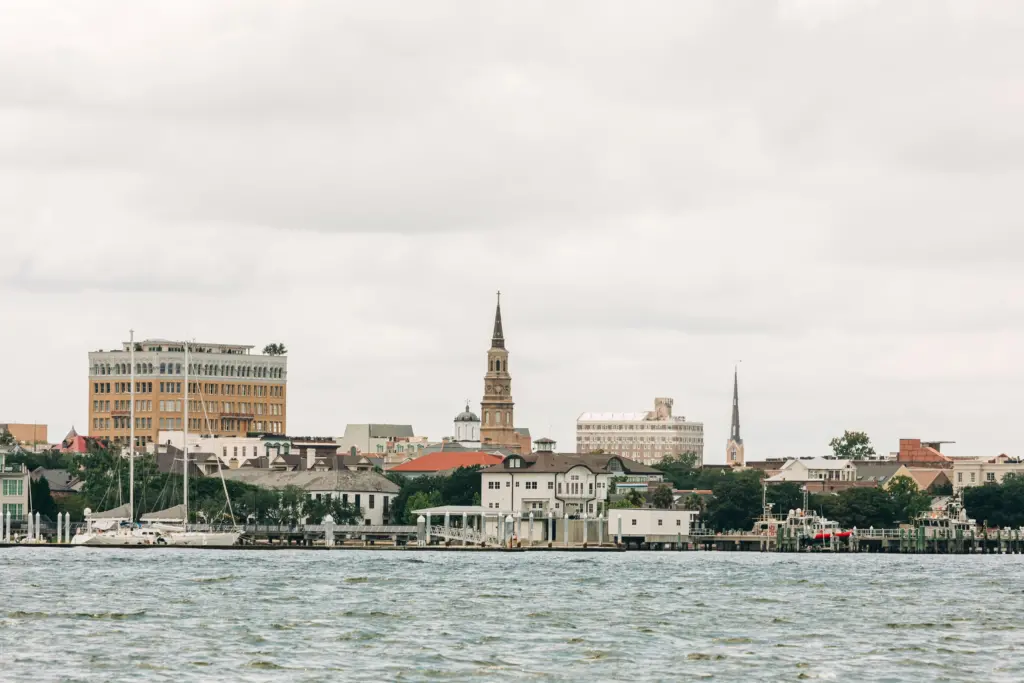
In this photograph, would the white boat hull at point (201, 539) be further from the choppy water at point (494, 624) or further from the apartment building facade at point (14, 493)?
the choppy water at point (494, 624)

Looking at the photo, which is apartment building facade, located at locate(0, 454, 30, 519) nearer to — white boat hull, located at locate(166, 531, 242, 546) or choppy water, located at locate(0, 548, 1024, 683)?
white boat hull, located at locate(166, 531, 242, 546)

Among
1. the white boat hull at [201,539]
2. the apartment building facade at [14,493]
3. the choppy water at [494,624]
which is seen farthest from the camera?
the apartment building facade at [14,493]

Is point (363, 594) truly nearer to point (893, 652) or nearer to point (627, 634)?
point (627, 634)

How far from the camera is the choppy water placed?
6359 centimetres

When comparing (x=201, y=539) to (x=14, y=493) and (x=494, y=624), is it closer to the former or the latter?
(x=14, y=493)

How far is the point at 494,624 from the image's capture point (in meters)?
81.2

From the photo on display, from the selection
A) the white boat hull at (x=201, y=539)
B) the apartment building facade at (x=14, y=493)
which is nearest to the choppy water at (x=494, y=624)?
the white boat hull at (x=201, y=539)

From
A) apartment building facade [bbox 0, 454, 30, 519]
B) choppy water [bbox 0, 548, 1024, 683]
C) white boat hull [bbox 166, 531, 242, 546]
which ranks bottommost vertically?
choppy water [bbox 0, 548, 1024, 683]

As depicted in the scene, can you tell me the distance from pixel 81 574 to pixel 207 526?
78242 millimetres

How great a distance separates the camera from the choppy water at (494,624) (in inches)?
2504

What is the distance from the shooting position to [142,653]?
67.1 m

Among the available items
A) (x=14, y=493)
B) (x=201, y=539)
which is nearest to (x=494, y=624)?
(x=201, y=539)

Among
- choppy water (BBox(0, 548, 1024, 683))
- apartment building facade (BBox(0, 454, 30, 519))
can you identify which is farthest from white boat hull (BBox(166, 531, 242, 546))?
choppy water (BBox(0, 548, 1024, 683))

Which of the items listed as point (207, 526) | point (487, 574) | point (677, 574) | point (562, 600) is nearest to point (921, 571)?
point (677, 574)
